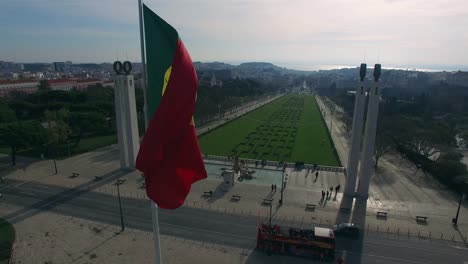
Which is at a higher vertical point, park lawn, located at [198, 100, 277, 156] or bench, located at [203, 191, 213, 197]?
park lawn, located at [198, 100, 277, 156]

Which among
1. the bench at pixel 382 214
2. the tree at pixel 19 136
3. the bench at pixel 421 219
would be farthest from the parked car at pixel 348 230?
the tree at pixel 19 136

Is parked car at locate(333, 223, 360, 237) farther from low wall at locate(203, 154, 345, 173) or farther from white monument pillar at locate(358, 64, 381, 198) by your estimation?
low wall at locate(203, 154, 345, 173)

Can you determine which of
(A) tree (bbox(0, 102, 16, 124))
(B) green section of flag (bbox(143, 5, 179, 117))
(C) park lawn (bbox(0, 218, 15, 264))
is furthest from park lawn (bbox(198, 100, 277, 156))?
(B) green section of flag (bbox(143, 5, 179, 117))

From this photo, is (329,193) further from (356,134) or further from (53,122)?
(53,122)

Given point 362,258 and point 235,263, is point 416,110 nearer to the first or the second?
point 362,258

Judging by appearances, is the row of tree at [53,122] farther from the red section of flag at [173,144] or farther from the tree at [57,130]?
the red section of flag at [173,144]

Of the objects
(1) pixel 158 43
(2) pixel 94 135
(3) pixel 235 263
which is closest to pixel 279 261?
(3) pixel 235 263

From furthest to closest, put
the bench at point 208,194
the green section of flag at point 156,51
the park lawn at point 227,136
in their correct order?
1. the park lawn at point 227,136
2. the bench at point 208,194
3. the green section of flag at point 156,51

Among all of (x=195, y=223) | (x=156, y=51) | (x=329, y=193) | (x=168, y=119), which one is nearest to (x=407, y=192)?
(x=329, y=193)
